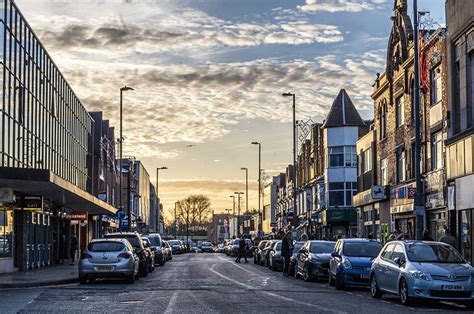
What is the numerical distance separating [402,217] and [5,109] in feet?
70.4

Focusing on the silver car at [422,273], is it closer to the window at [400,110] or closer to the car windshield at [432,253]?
the car windshield at [432,253]

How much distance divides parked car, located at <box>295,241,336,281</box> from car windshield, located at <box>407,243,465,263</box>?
365 inches

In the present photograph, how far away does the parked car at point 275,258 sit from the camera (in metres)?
40.4

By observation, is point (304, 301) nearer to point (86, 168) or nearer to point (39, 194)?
point (39, 194)

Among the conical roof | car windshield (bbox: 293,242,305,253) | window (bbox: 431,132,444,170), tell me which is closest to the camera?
window (bbox: 431,132,444,170)

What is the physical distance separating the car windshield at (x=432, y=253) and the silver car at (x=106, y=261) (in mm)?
10615

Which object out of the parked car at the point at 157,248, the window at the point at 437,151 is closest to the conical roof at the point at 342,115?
the parked car at the point at 157,248

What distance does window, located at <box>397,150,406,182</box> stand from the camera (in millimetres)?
42688

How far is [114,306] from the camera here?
18.1 m

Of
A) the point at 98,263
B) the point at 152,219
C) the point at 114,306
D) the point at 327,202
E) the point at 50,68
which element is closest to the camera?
the point at 114,306

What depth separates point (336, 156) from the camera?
6744 centimetres

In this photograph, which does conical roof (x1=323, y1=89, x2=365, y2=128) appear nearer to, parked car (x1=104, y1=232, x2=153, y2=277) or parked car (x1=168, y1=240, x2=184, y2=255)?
parked car (x1=168, y1=240, x2=184, y2=255)

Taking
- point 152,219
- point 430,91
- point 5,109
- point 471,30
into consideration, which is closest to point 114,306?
point 5,109

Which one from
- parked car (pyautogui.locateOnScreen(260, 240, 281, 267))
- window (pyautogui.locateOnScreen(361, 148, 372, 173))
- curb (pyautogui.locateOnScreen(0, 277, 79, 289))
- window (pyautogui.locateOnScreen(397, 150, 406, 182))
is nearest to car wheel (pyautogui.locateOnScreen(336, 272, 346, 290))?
curb (pyautogui.locateOnScreen(0, 277, 79, 289))
